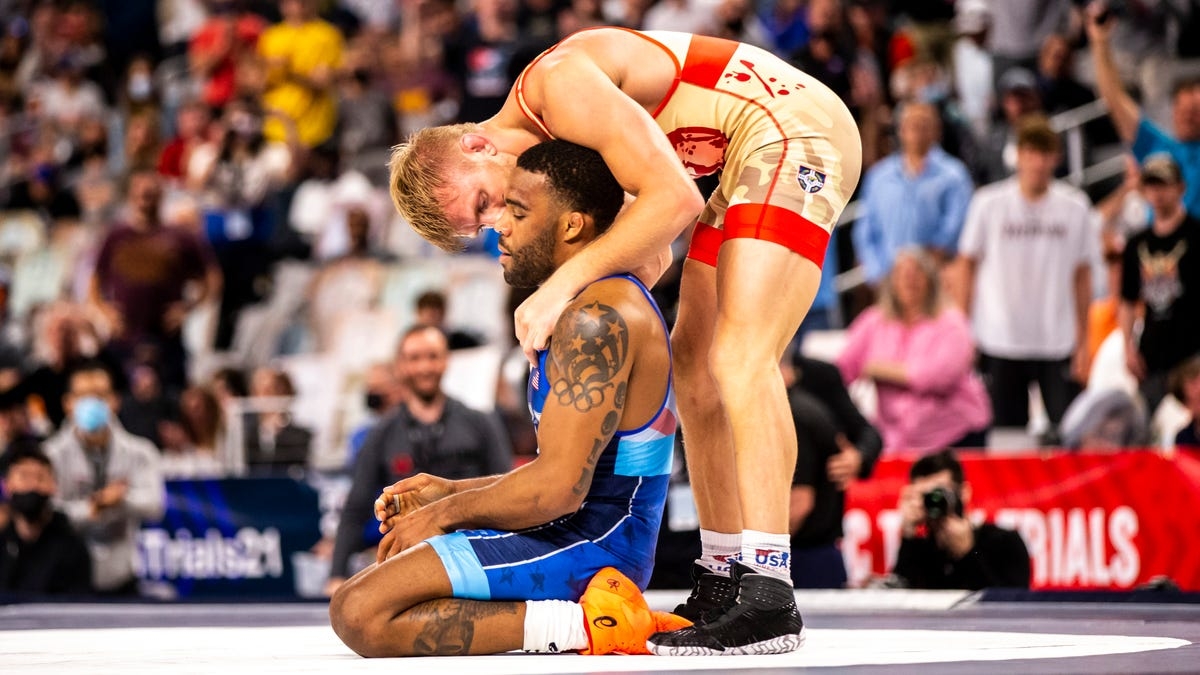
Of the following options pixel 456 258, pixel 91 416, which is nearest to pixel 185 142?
pixel 456 258

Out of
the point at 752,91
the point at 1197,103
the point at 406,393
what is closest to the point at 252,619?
the point at 406,393

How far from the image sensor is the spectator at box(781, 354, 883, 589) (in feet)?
19.8

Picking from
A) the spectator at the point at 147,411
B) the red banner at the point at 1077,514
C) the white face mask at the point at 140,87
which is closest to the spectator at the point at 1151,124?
the red banner at the point at 1077,514

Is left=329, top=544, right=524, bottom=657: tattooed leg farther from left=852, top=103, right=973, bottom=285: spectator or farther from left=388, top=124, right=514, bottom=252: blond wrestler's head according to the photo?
left=852, top=103, right=973, bottom=285: spectator

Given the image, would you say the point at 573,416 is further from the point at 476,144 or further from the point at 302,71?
the point at 302,71

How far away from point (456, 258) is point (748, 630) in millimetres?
6834

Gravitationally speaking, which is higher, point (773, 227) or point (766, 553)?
point (773, 227)

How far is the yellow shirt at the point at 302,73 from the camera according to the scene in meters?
11.7

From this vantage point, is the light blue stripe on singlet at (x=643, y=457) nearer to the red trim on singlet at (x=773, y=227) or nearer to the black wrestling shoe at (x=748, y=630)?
the black wrestling shoe at (x=748, y=630)

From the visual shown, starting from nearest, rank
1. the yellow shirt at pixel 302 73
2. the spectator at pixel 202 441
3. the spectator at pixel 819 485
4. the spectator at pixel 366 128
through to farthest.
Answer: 1. the spectator at pixel 819 485
2. the spectator at pixel 202 441
3. the spectator at pixel 366 128
4. the yellow shirt at pixel 302 73

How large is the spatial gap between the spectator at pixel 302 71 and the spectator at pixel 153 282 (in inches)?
70.7

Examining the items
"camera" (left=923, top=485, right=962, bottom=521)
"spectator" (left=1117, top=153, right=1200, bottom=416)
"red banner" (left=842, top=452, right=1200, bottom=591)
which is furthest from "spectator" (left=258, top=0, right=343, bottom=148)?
"camera" (left=923, top=485, right=962, bottom=521)

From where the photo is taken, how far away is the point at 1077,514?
20.7 ft

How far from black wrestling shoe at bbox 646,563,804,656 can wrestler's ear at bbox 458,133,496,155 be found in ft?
3.73
